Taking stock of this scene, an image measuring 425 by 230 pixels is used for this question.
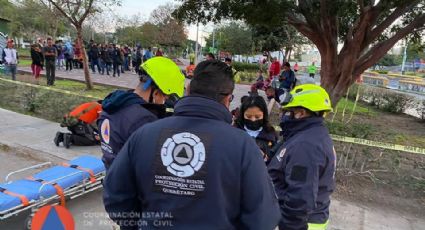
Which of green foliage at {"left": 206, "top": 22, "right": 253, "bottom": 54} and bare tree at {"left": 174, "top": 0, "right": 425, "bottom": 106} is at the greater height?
green foliage at {"left": 206, "top": 22, "right": 253, "bottom": 54}

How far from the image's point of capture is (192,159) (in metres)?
1.50

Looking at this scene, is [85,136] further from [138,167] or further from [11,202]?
[138,167]

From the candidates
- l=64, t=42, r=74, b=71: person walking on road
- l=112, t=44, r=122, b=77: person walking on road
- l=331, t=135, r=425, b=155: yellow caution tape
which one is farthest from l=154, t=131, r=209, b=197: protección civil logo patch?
l=64, t=42, r=74, b=71: person walking on road

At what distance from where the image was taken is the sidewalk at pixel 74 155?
4.40 meters

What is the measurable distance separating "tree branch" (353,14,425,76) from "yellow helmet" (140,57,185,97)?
8325 mm

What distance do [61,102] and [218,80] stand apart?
295 inches

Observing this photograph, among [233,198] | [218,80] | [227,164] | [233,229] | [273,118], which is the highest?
[218,80]

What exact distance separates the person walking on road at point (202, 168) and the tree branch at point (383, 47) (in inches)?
348

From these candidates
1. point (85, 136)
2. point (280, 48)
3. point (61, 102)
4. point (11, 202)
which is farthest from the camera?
point (280, 48)

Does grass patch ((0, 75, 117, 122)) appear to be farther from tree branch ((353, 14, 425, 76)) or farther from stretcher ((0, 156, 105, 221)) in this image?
tree branch ((353, 14, 425, 76))

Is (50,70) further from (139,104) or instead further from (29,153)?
(139,104)

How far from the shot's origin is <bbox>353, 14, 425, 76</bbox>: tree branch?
354 inches

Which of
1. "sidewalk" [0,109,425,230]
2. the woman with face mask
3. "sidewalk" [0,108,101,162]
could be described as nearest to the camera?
the woman with face mask

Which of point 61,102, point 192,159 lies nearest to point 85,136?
point 61,102
